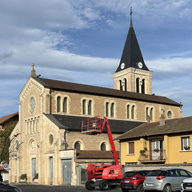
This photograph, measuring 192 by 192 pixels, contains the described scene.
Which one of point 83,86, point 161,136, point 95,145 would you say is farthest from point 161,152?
point 83,86

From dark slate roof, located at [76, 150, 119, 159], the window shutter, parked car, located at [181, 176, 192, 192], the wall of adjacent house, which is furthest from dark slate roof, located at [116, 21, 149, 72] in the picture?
parked car, located at [181, 176, 192, 192]

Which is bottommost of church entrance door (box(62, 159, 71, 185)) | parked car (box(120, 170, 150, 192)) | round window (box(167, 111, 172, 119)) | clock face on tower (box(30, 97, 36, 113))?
church entrance door (box(62, 159, 71, 185))

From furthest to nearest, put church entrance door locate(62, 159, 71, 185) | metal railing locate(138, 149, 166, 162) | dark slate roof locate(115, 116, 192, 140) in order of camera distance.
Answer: church entrance door locate(62, 159, 71, 185)
metal railing locate(138, 149, 166, 162)
dark slate roof locate(115, 116, 192, 140)

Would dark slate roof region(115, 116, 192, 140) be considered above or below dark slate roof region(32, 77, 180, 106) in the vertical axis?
below

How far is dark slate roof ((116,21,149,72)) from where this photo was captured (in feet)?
227

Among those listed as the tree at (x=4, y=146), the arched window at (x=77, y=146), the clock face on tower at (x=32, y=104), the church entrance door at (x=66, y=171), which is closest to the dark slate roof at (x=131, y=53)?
the clock face on tower at (x=32, y=104)

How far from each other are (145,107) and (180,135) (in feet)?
75.1

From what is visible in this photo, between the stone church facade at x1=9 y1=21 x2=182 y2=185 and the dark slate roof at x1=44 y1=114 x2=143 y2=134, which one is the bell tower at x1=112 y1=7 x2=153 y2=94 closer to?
the stone church facade at x1=9 y1=21 x2=182 y2=185

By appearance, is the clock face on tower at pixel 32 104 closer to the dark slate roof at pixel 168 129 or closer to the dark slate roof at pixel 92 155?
the dark slate roof at pixel 92 155

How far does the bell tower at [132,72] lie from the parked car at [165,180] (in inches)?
1875

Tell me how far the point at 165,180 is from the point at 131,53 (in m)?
52.9

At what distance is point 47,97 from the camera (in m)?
43.3

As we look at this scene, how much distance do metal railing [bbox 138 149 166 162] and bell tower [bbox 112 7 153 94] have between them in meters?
33.8

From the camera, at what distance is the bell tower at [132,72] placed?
67.7 m
